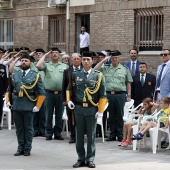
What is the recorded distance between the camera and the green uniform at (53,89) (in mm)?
16703

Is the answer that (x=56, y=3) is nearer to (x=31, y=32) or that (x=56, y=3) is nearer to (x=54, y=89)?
(x=31, y=32)

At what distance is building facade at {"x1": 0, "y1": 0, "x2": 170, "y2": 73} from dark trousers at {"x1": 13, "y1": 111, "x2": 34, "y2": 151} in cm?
948

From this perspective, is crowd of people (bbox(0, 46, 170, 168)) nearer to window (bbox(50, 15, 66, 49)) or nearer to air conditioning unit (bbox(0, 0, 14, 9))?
window (bbox(50, 15, 66, 49))

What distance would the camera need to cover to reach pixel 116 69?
16.6 meters

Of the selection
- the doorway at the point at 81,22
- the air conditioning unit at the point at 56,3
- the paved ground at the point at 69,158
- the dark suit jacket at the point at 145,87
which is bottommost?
the paved ground at the point at 69,158

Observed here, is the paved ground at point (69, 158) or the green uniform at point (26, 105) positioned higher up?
the green uniform at point (26, 105)

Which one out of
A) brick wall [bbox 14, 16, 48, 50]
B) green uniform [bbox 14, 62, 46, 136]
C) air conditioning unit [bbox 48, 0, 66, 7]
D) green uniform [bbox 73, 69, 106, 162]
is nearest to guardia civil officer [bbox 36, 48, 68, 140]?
green uniform [bbox 14, 62, 46, 136]

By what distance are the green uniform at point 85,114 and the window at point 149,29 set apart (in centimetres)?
1070

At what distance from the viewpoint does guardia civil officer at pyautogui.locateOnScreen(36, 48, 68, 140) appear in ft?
54.8

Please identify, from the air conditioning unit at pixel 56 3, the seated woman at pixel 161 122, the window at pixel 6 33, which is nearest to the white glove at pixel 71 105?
the seated woman at pixel 161 122

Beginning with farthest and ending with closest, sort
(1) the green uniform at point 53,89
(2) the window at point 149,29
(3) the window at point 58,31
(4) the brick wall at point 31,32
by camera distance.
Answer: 1. (4) the brick wall at point 31,32
2. (3) the window at point 58,31
3. (2) the window at point 149,29
4. (1) the green uniform at point 53,89

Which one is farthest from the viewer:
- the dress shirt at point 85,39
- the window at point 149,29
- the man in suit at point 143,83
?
the dress shirt at point 85,39

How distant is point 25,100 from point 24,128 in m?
0.62

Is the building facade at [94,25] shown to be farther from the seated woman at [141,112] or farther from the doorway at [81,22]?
the seated woman at [141,112]
